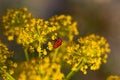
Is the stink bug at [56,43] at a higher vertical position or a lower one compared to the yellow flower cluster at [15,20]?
lower

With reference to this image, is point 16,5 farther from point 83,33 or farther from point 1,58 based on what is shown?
point 1,58

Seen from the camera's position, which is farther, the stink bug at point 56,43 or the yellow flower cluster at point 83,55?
the stink bug at point 56,43

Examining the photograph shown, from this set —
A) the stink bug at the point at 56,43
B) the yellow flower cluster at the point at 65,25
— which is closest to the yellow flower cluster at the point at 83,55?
the stink bug at the point at 56,43

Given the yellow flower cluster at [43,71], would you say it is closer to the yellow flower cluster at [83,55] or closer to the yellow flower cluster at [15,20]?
the yellow flower cluster at [83,55]

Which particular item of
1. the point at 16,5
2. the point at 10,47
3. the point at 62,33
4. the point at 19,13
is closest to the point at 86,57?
the point at 62,33

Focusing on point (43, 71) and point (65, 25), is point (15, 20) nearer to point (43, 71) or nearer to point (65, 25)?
point (65, 25)

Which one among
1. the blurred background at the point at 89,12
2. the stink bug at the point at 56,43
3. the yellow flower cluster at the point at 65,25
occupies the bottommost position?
the stink bug at the point at 56,43

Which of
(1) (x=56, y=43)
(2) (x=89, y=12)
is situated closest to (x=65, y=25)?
(1) (x=56, y=43)

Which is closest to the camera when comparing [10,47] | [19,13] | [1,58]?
[1,58]
